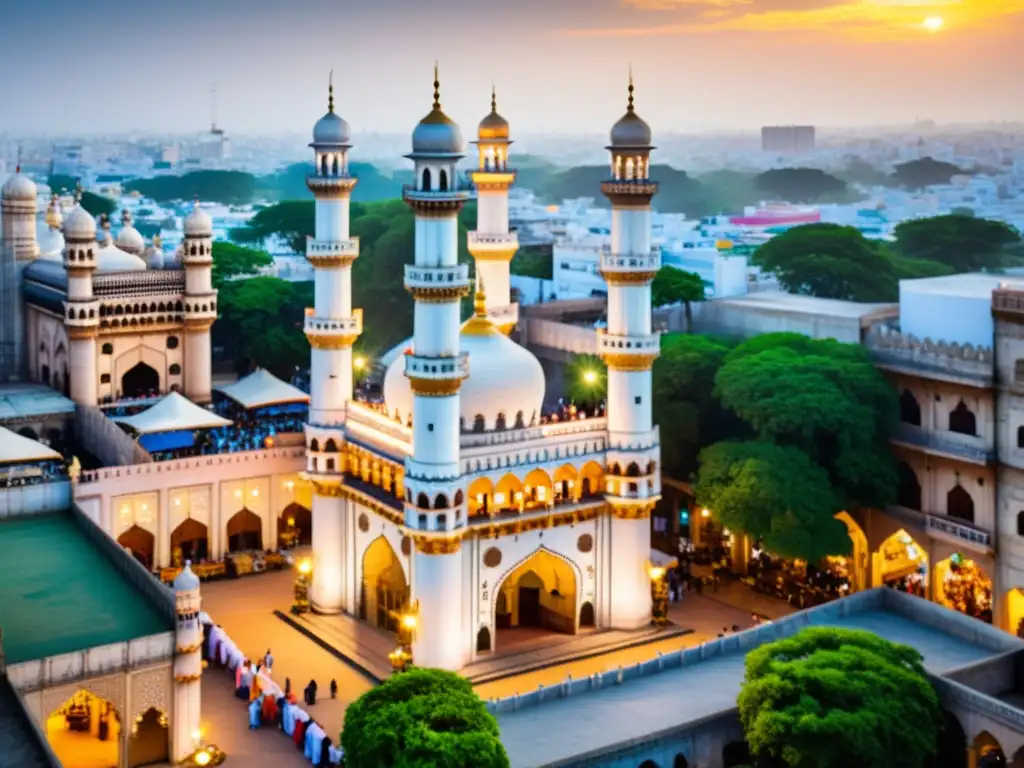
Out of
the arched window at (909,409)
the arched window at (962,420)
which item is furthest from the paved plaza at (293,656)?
the arched window at (962,420)

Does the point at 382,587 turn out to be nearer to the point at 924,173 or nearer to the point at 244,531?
the point at 244,531

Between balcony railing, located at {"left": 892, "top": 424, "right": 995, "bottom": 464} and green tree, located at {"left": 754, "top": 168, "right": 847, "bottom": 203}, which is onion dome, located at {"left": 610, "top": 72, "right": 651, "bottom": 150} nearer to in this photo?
balcony railing, located at {"left": 892, "top": 424, "right": 995, "bottom": 464}

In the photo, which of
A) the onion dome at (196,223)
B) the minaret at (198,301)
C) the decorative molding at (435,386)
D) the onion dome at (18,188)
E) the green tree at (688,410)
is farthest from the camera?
the onion dome at (18,188)

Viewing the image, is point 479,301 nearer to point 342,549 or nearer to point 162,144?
point 342,549

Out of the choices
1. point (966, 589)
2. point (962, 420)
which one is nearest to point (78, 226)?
point (962, 420)

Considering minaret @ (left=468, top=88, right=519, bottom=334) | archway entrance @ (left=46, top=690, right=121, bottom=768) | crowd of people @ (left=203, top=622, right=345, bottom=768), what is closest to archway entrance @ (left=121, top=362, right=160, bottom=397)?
minaret @ (left=468, top=88, right=519, bottom=334)

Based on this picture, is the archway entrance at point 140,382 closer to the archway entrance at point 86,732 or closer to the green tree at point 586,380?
the green tree at point 586,380
